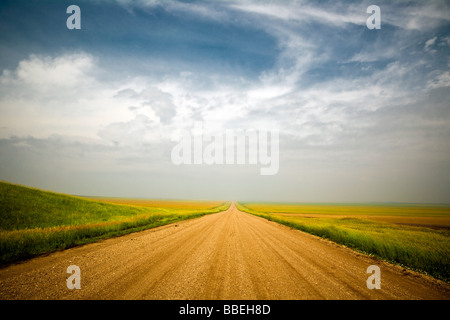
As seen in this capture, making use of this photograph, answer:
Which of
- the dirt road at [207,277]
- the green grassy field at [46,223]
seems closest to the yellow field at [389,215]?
the dirt road at [207,277]

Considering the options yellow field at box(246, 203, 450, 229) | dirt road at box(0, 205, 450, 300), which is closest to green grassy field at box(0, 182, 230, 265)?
dirt road at box(0, 205, 450, 300)

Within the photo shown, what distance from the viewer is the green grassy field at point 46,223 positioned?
25.1 ft

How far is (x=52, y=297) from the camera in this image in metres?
4.03

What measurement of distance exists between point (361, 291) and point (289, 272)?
1861mm

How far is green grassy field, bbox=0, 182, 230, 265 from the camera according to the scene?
7639 mm

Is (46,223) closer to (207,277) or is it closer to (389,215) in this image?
(207,277)

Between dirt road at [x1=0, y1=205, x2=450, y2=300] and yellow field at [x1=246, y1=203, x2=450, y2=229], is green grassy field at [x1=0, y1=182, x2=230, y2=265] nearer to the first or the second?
dirt road at [x1=0, y1=205, x2=450, y2=300]

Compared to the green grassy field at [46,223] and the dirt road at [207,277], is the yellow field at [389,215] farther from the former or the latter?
the green grassy field at [46,223]

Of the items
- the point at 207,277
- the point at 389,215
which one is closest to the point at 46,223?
the point at 207,277

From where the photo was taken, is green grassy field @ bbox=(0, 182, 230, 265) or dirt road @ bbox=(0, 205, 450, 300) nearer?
Answer: dirt road @ bbox=(0, 205, 450, 300)

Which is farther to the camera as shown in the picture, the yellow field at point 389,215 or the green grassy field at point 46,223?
the yellow field at point 389,215

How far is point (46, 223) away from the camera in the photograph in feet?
50.7
